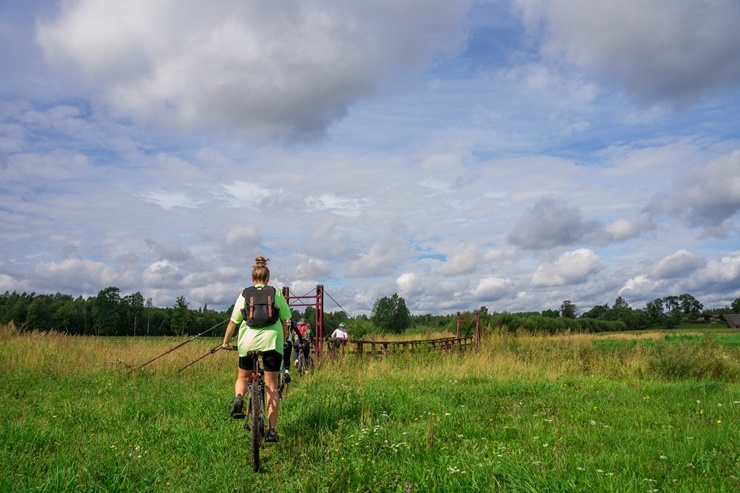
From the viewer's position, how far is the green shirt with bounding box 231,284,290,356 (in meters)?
5.55

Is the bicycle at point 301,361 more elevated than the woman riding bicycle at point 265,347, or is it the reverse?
the woman riding bicycle at point 265,347

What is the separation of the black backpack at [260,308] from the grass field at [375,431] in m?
1.51

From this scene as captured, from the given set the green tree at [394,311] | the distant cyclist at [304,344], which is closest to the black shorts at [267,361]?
the distant cyclist at [304,344]

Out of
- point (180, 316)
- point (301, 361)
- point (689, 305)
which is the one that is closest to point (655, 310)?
point (689, 305)

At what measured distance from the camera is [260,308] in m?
5.49

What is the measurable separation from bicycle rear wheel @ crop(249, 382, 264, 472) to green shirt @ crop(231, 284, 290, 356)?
0.42 m

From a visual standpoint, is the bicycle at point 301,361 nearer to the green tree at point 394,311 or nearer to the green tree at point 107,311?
the green tree at point 394,311

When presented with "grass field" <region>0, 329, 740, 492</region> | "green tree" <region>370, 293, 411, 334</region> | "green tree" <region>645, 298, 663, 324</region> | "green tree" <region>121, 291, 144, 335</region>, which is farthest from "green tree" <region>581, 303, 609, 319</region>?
"grass field" <region>0, 329, 740, 492</region>

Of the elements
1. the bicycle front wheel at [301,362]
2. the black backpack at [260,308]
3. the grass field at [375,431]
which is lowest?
the grass field at [375,431]

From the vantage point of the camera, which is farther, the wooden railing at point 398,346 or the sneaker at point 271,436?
the wooden railing at point 398,346

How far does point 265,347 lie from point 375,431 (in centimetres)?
167

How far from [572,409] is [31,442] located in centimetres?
751

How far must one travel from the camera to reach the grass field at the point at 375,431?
14.4 ft

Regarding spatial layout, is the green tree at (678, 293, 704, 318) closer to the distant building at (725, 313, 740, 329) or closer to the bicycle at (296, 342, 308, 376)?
the distant building at (725, 313, 740, 329)
